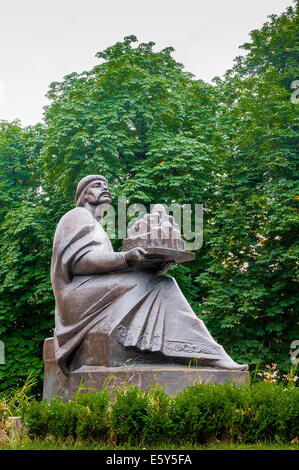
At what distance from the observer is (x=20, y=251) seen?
16.5 meters

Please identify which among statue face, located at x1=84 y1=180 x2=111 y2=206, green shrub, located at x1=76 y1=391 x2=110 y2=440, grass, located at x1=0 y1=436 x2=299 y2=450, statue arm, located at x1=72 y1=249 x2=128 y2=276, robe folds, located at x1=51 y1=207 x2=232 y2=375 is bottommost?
grass, located at x1=0 y1=436 x2=299 y2=450

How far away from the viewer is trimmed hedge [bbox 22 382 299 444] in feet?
16.1

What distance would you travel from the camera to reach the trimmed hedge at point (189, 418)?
4.92 m

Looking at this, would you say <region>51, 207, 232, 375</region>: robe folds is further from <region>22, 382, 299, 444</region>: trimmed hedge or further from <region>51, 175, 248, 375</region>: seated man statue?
<region>22, 382, 299, 444</region>: trimmed hedge

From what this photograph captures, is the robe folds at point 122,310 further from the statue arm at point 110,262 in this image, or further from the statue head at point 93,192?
the statue head at point 93,192

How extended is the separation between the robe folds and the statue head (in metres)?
0.79

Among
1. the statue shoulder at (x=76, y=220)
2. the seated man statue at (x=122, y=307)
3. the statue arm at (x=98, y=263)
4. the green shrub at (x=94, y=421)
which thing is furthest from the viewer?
the statue shoulder at (x=76, y=220)

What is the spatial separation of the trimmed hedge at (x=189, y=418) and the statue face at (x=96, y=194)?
3.27 meters

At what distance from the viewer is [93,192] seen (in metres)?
7.86

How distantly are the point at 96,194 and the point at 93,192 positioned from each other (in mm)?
53

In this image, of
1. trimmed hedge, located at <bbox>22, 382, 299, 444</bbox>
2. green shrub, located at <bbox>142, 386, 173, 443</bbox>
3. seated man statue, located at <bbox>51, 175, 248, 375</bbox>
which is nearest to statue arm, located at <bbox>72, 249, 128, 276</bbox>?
seated man statue, located at <bbox>51, 175, 248, 375</bbox>

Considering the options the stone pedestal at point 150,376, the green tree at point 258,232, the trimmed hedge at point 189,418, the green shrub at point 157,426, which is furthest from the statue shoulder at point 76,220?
the green tree at point 258,232

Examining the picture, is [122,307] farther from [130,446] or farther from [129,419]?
[130,446]

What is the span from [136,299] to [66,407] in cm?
172
